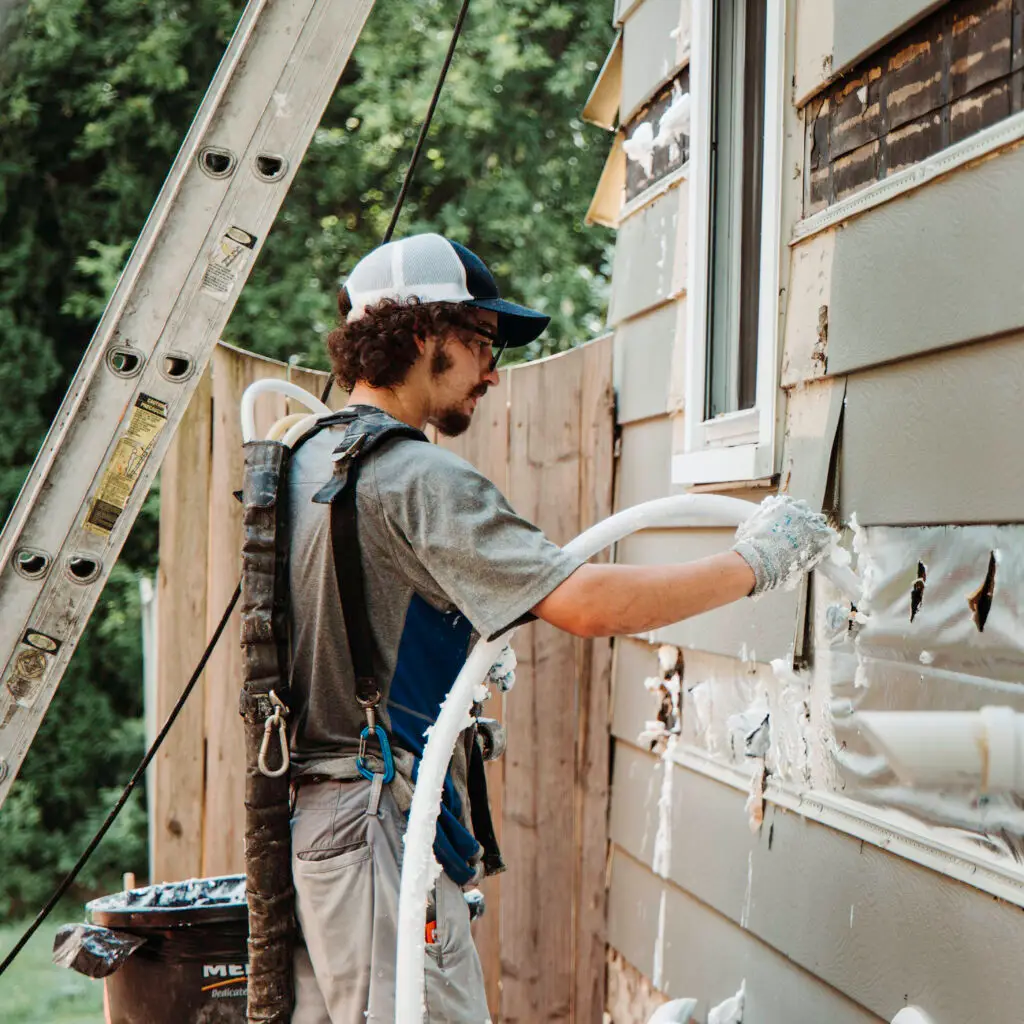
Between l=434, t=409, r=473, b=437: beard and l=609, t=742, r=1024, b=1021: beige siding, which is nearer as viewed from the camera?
l=609, t=742, r=1024, b=1021: beige siding

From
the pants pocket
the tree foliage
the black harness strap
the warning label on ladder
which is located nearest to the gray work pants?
the pants pocket

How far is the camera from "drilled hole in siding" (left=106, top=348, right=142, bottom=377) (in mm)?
2230

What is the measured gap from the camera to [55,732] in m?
7.09

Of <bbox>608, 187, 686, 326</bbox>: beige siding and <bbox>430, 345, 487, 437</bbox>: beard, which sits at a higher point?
<bbox>608, 187, 686, 326</bbox>: beige siding

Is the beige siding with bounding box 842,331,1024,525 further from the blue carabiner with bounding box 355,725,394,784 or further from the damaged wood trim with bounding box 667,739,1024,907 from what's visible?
the blue carabiner with bounding box 355,725,394,784

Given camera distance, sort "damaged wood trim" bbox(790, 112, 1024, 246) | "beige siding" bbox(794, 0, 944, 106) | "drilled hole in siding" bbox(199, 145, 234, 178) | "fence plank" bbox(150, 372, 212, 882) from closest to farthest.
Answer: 1. "damaged wood trim" bbox(790, 112, 1024, 246)
2. "beige siding" bbox(794, 0, 944, 106)
3. "drilled hole in siding" bbox(199, 145, 234, 178)
4. "fence plank" bbox(150, 372, 212, 882)

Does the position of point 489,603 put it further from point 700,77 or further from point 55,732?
point 55,732

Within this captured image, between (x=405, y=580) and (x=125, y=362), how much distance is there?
0.83 m

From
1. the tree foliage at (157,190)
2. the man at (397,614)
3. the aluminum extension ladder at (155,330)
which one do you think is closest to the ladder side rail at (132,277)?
the aluminum extension ladder at (155,330)

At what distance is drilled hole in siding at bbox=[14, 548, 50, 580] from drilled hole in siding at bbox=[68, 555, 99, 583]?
1.7 inches

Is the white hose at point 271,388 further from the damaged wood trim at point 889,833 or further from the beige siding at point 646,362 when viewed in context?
the damaged wood trim at point 889,833

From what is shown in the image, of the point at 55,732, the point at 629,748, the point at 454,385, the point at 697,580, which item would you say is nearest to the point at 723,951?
the point at 629,748

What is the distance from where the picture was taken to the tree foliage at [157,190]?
23.5 feet

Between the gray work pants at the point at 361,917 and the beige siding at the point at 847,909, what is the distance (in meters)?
0.64
